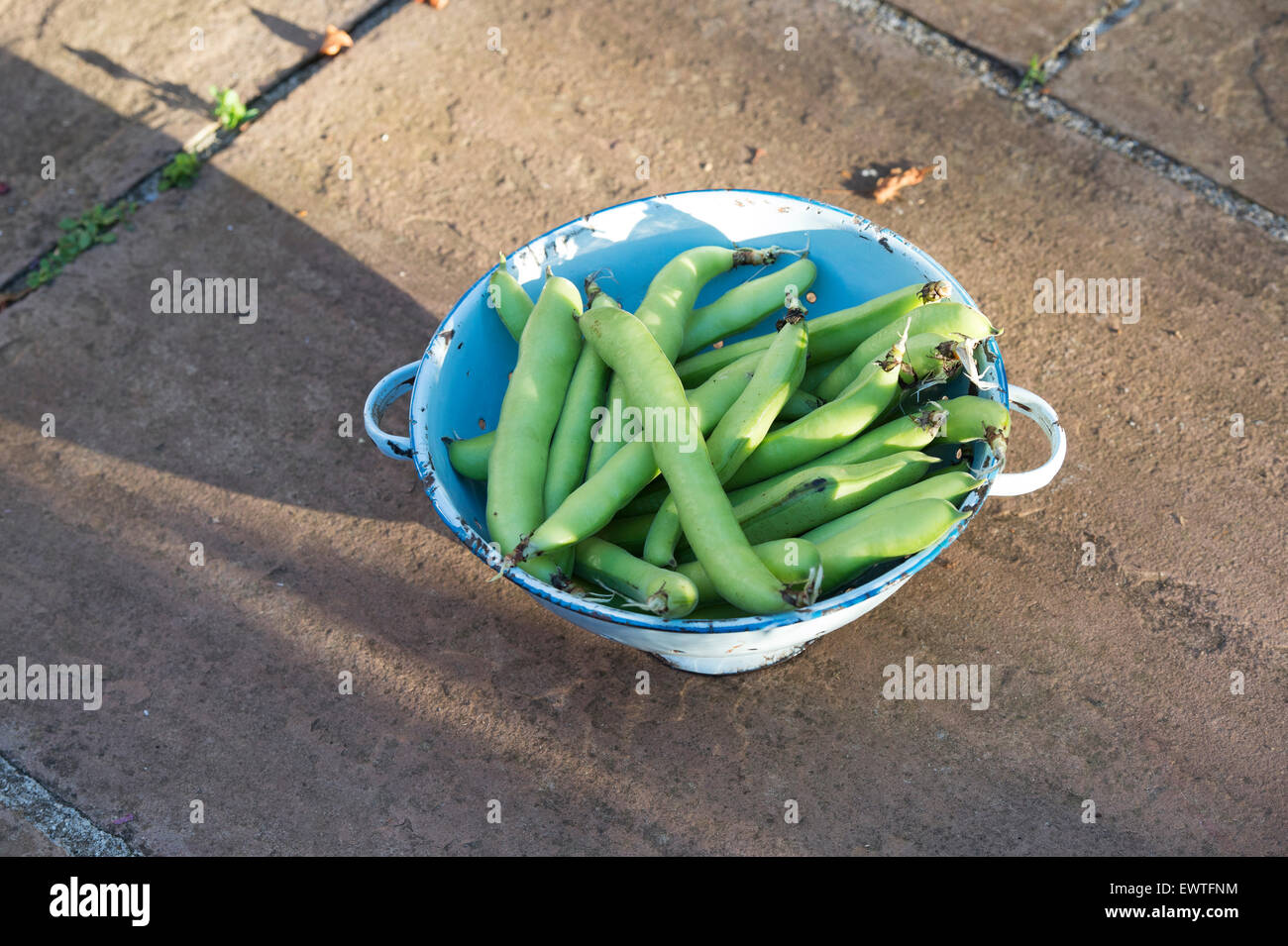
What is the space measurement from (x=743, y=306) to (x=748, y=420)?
1.73 feet

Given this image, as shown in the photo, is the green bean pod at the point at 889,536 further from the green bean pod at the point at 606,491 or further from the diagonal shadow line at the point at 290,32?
the diagonal shadow line at the point at 290,32

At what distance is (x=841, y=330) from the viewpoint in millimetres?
2676

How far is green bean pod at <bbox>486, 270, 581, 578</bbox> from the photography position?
234 centimetres

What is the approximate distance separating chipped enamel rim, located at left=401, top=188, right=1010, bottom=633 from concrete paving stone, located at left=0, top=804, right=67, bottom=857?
1.47 meters

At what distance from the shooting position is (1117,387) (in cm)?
338

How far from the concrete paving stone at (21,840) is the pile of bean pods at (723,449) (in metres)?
1.52

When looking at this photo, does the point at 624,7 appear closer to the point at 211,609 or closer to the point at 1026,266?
the point at 1026,266

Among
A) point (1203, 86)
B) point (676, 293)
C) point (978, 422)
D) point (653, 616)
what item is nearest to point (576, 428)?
point (676, 293)

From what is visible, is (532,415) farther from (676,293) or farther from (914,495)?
(914,495)

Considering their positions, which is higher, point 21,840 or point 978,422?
point 978,422

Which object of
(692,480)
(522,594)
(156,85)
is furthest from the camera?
(156,85)

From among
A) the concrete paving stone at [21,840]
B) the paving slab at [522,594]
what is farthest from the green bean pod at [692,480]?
the concrete paving stone at [21,840]

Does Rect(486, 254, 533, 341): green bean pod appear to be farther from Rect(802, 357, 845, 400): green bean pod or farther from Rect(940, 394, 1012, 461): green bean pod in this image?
Rect(940, 394, 1012, 461): green bean pod

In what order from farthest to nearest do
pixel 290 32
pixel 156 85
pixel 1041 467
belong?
pixel 290 32 < pixel 156 85 < pixel 1041 467
